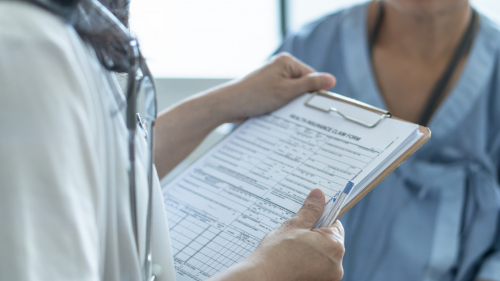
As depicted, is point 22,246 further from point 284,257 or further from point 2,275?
point 284,257

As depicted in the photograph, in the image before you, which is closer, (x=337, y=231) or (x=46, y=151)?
(x=46, y=151)

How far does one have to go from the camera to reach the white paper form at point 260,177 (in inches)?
24.9

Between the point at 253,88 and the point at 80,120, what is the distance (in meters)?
0.53

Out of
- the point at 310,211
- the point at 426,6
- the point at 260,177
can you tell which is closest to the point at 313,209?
the point at 310,211

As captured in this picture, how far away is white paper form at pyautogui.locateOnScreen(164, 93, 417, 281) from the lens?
63 cm

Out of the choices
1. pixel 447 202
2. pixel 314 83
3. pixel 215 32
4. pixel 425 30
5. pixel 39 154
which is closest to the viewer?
pixel 39 154

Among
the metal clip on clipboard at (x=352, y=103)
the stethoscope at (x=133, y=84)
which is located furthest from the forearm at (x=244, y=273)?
the metal clip on clipboard at (x=352, y=103)

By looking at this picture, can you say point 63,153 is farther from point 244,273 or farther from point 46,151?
point 244,273

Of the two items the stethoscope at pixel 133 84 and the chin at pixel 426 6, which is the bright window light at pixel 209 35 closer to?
the chin at pixel 426 6

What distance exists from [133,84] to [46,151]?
0.38 feet

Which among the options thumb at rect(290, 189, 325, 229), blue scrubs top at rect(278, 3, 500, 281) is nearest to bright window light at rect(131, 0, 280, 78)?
blue scrubs top at rect(278, 3, 500, 281)

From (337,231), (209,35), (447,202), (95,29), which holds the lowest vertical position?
(447,202)

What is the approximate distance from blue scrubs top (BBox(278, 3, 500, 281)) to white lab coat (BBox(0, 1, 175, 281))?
82 centimetres

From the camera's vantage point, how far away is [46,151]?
1.07 feet
